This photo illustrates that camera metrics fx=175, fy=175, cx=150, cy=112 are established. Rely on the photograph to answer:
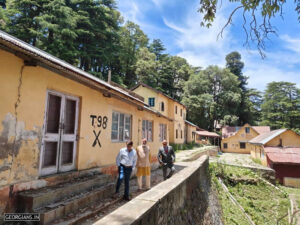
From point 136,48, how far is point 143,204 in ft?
125

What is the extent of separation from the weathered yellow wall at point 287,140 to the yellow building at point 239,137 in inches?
450

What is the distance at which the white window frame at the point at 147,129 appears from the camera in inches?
389

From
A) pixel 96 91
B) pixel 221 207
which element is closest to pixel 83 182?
pixel 96 91

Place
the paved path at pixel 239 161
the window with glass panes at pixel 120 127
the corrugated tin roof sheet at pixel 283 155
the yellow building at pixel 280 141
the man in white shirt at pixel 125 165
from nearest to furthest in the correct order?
the man in white shirt at pixel 125 165 → the window with glass panes at pixel 120 127 → the paved path at pixel 239 161 → the corrugated tin roof sheet at pixel 283 155 → the yellow building at pixel 280 141

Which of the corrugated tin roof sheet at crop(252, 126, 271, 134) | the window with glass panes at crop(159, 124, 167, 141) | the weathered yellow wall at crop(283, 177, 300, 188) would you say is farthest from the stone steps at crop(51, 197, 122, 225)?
the corrugated tin roof sheet at crop(252, 126, 271, 134)

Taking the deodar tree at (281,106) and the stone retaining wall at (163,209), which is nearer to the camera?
the stone retaining wall at (163,209)

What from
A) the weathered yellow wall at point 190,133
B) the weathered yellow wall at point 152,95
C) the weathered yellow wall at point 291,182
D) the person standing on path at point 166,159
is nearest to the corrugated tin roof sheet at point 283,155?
the weathered yellow wall at point 291,182

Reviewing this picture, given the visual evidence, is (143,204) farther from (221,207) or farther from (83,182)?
(221,207)

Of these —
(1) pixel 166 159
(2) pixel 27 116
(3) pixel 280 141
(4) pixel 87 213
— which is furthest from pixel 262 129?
(2) pixel 27 116

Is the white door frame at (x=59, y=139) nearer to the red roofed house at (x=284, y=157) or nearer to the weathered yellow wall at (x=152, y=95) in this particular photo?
the weathered yellow wall at (x=152, y=95)

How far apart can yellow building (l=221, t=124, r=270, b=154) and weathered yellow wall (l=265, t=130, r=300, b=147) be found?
11.4m

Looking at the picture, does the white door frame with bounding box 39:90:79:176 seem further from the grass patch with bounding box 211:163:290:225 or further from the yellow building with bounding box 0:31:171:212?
the grass patch with bounding box 211:163:290:225

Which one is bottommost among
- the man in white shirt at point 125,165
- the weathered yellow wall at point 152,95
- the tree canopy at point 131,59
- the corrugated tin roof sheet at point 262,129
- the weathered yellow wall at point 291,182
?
the weathered yellow wall at point 291,182

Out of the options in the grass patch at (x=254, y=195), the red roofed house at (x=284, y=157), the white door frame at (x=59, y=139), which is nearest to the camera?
the white door frame at (x=59, y=139)
